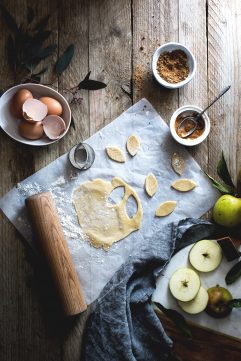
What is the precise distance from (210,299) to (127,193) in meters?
0.36

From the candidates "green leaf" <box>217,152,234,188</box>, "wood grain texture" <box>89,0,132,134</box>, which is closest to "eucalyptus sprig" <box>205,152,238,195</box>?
"green leaf" <box>217,152,234,188</box>

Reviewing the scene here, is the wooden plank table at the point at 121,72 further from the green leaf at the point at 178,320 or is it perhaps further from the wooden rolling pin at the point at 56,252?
the green leaf at the point at 178,320

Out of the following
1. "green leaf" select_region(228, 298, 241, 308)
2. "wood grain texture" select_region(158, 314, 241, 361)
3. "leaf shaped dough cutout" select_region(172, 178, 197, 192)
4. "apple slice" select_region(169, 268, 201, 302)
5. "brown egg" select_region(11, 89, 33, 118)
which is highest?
"brown egg" select_region(11, 89, 33, 118)

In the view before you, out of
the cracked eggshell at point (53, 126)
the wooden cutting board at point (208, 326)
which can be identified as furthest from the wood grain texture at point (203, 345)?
the cracked eggshell at point (53, 126)

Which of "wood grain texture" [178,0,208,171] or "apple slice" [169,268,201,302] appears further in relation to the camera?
"wood grain texture" [178,0,208,171]

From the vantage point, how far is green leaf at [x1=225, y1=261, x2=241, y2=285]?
4.42 ft

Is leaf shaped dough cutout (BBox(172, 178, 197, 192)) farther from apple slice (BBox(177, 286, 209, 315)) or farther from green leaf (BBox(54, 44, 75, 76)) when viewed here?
green leaf (BBox(54, 44, 75, 76))

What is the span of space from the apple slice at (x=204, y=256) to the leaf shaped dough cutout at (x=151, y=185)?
7.6 inches

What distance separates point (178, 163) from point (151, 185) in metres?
0.10

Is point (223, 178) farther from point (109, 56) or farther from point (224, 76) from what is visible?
point (109, 56)

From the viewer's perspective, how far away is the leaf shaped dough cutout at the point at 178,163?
4.75 feet

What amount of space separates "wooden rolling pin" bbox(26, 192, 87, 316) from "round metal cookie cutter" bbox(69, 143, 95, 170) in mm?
146

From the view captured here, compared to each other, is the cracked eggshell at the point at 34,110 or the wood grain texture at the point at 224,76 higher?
the cracked eggshell at the point at 34,110

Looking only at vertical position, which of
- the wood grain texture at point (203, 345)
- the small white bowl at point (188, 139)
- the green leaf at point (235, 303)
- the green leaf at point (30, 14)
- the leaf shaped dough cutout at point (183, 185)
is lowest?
the wood grain texture at point (203, 345)
